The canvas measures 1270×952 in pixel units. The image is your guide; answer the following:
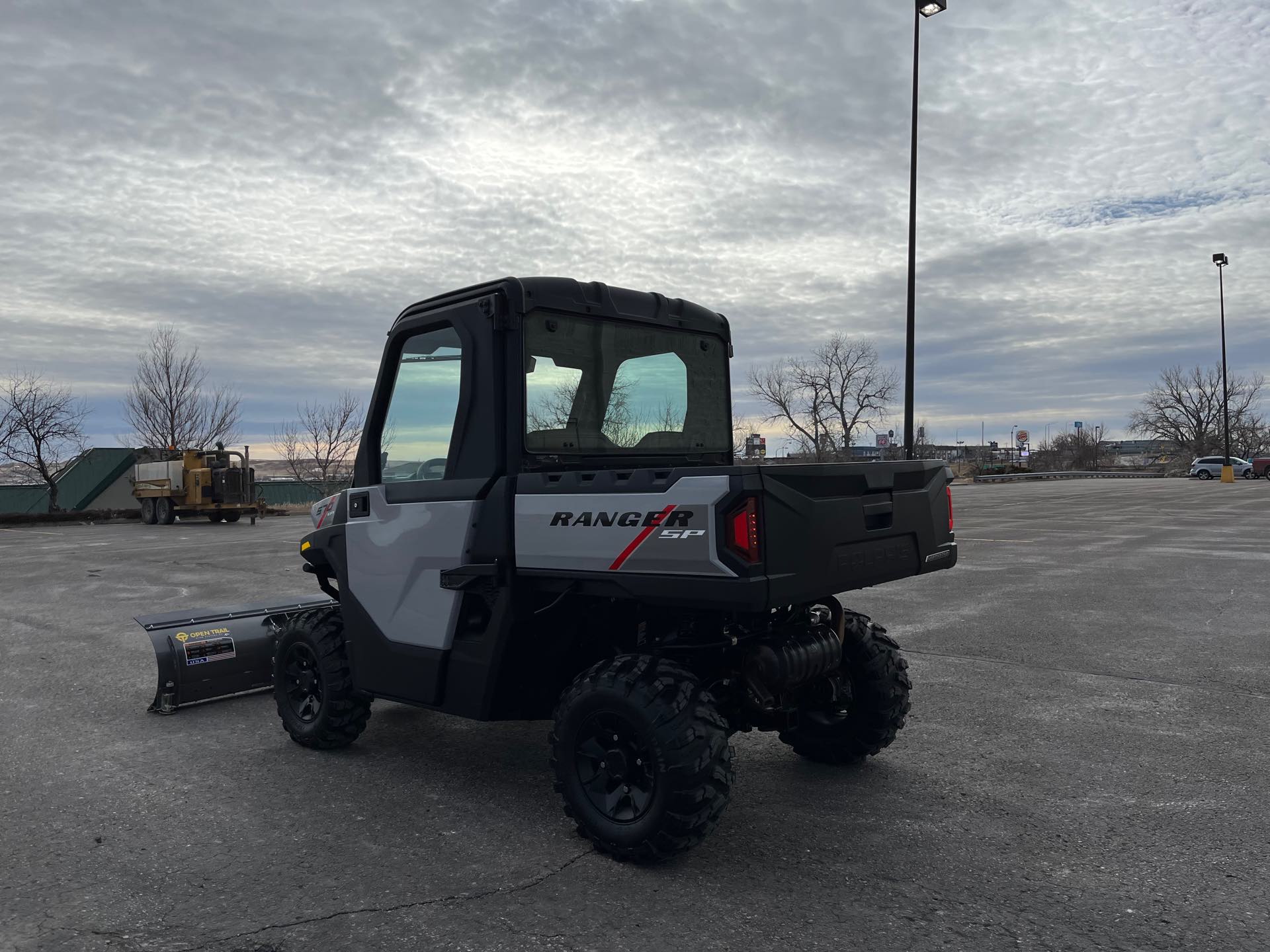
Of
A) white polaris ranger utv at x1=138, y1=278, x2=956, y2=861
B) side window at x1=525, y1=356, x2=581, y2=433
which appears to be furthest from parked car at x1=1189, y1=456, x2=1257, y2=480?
side window at x1=525, y1=356, x2=581, y2=433

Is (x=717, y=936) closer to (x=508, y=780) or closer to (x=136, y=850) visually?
(x=508, y=780)

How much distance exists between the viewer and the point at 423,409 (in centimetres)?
465

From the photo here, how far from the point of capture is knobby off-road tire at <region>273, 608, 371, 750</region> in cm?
512

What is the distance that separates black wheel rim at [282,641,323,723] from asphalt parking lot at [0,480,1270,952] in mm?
229

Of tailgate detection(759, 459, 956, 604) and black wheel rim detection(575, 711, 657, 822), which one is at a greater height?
tailgate detection(759, 459, 956, 604)

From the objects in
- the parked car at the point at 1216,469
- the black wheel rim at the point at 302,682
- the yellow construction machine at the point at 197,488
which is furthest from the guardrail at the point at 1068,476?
the black wheel rim at the point at 302,682

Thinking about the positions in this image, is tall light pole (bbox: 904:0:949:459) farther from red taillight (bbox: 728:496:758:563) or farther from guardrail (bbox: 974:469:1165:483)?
guardrail (bbox: 974:469:1165:483)

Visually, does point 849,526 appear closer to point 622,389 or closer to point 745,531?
point 745,531

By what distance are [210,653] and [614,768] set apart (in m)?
3.77

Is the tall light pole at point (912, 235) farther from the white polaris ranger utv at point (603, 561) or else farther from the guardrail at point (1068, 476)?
the guardrail at point (1068, 476)

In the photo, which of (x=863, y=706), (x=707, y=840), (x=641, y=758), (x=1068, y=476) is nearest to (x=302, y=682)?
(x=641, y=758)

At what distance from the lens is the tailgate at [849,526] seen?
11.5ft

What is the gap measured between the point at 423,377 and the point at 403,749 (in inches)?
85.9

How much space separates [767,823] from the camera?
13.7 ft
